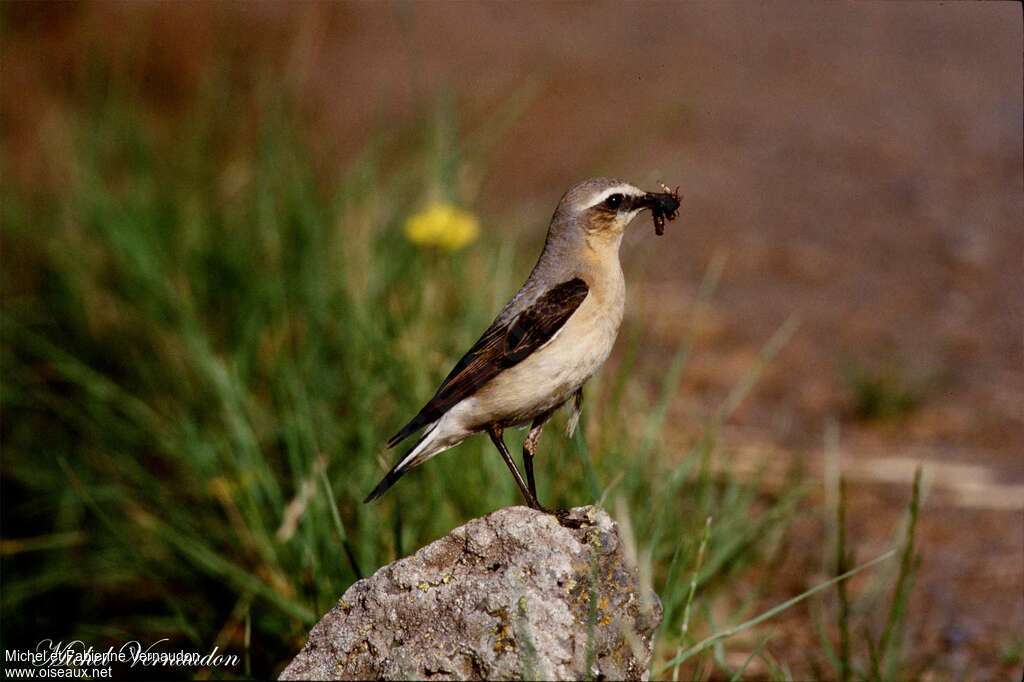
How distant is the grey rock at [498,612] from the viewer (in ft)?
8.52

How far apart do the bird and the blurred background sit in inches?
17.6

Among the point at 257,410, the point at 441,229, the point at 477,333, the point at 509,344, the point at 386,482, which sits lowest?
the point at 257,410

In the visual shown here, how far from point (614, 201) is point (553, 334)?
1.12 ft

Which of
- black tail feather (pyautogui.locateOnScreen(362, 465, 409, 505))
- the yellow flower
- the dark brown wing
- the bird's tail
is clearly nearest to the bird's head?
the dark brown wing

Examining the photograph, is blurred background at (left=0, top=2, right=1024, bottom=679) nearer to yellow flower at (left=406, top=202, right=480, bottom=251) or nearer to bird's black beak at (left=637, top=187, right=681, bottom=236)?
yellow flower at (left=406, top=202, right=480, bottom=251)

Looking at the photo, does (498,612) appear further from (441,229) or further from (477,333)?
(441,229)

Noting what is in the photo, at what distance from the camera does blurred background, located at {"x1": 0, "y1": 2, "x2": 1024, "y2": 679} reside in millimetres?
4195

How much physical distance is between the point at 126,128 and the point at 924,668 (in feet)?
16.6

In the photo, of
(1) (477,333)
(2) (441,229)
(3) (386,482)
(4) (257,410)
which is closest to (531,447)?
(3) (386,482)

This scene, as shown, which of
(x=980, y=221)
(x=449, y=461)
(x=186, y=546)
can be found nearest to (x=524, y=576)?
(x=449, y=461)

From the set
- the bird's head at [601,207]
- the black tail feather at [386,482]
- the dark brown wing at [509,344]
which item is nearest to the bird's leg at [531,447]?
the dark brown wing at [509,344]

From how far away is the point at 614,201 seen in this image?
288 centimetres

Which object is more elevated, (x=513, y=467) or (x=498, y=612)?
(x=513, y=467)

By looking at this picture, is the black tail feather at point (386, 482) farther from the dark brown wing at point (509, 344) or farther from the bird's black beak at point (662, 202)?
the bird's black beak at point (662, 202)
